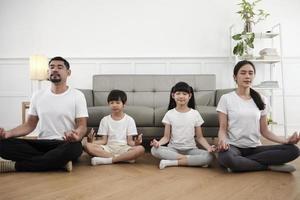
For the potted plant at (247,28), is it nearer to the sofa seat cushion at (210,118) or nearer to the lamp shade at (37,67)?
the sofa seat cushion at (210,118)

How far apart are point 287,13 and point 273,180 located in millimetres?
3068

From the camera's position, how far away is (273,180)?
1672mm

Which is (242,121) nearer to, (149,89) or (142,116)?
(142,116)

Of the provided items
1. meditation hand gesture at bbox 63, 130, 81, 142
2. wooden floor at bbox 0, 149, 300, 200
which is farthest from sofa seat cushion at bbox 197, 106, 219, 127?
meditation hand gesture at bbox 63, 130, 81, 142

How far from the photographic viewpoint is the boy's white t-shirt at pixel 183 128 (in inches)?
86.7

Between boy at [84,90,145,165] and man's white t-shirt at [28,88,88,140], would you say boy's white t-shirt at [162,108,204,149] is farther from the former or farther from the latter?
man's white t-shirt at [28,88,88,140]

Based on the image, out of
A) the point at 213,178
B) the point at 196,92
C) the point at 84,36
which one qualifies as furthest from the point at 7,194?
the point at 84,36

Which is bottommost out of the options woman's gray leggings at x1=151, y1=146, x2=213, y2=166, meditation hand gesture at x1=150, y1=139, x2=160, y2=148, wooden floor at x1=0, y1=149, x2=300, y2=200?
wooden floor at x1=0, y1=149, x2=300, y2=200

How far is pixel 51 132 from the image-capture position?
2025 mm

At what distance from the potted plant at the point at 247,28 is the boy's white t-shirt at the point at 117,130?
1.92m

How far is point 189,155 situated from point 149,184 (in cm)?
59

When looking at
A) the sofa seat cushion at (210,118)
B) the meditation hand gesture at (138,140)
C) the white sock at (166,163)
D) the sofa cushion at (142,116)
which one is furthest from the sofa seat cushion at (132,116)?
the white sock at (166,163)

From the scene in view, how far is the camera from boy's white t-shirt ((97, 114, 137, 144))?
2.30 m

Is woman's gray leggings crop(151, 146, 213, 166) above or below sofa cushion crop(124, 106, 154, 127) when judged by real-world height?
below
